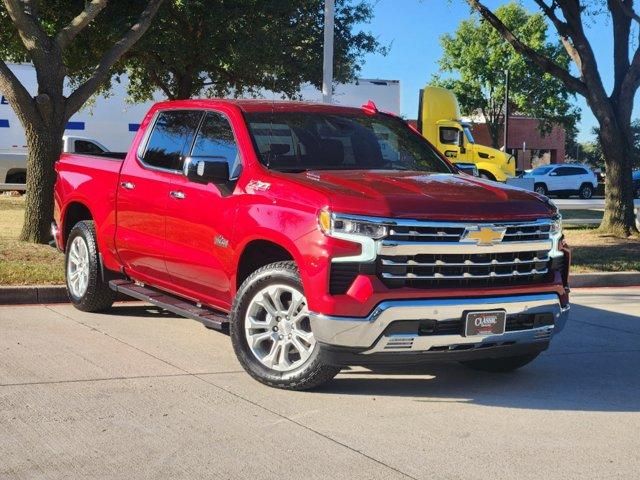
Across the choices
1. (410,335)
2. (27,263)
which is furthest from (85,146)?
(410,335)

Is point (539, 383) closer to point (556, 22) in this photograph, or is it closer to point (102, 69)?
point (102, 69)

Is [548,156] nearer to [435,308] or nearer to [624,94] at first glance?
[624,94]

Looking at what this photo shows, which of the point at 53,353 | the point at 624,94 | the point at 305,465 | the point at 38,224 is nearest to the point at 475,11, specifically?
the point at 624,94

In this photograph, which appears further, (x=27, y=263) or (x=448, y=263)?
(x=27, y=263)

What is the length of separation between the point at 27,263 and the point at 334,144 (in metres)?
5.14

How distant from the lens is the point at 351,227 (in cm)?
538

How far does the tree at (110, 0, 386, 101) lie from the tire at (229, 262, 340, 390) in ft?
41.8

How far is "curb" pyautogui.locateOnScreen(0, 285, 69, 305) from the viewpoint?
9.04 meters

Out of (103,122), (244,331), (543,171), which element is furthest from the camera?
(543,171)

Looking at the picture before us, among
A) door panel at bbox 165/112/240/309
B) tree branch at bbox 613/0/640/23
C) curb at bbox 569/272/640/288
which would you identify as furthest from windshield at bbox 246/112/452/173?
tree branch at bbox 613/0/640/23

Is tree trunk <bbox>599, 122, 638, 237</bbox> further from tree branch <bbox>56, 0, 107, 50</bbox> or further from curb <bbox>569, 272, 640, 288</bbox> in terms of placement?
tree branch <bbox>56, 0, 107, 50</bbox>

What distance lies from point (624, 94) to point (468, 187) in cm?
1121

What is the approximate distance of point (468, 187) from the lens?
612 cm

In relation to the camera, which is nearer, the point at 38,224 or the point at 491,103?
the point at 38,224
